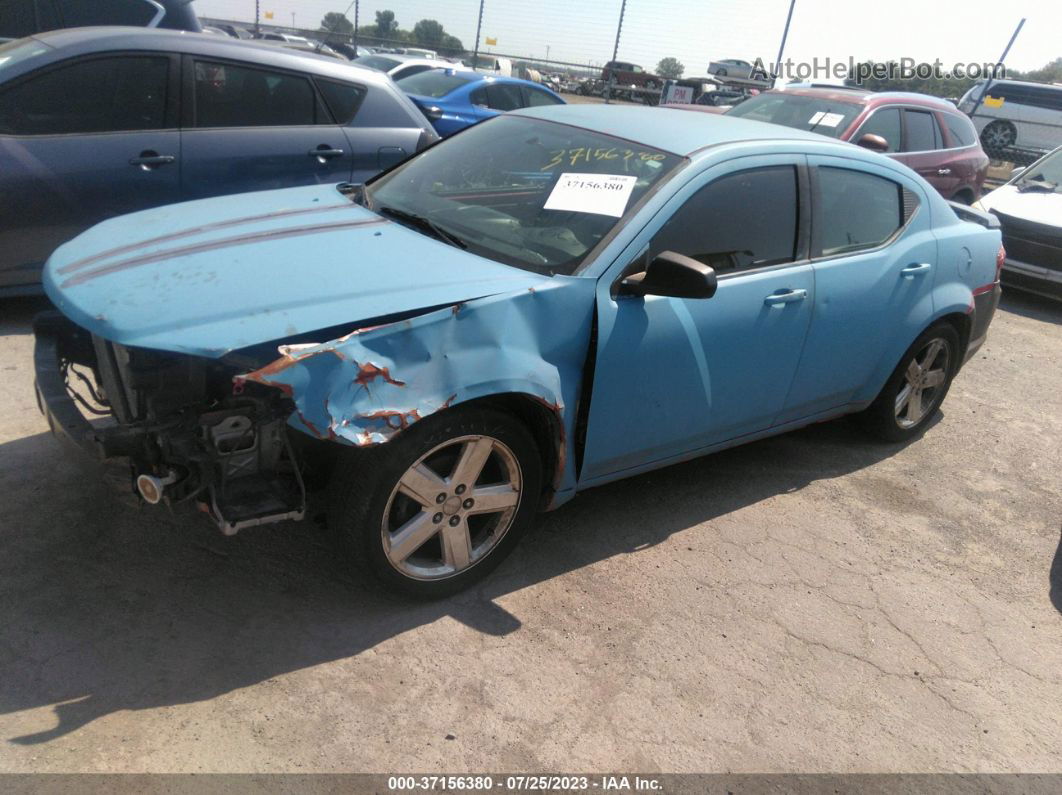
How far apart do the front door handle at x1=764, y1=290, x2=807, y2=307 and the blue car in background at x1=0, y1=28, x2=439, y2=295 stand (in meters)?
3.29

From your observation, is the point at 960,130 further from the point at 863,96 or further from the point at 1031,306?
the point at 1031,306

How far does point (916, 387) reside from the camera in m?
4.73

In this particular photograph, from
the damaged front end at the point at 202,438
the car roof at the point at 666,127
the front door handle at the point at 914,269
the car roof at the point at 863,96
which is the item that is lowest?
the damaged front end at the point at 202,438

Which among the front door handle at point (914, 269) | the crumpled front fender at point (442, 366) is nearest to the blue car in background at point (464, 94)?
the front door handle at point (914, 269)

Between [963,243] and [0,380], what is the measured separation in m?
5.01

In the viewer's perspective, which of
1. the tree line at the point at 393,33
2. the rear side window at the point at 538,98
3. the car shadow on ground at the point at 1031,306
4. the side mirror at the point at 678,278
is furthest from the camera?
the tree line at the point at 393,33

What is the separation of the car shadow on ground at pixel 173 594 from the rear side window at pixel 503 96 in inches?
351

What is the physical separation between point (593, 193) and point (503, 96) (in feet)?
29.9

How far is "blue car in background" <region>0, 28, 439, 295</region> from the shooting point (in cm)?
475

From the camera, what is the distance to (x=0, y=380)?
4223mm

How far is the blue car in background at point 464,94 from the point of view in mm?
10883

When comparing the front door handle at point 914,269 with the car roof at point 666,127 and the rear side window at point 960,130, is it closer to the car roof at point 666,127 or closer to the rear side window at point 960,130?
the car roof at point 666,127

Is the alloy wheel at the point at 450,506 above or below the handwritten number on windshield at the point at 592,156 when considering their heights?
below

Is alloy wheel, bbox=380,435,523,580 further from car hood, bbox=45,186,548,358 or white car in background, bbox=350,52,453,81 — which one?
white car in background, bbox=350,52,453,81
